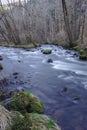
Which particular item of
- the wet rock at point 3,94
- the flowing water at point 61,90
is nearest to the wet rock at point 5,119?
the flowing water at point 61,90

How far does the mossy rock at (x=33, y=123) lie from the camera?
14.0 ft

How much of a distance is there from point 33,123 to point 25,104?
1.63 m

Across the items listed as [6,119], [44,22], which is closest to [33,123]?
[6,119]

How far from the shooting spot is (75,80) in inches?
397

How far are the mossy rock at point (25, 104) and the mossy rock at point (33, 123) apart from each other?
1081 mm

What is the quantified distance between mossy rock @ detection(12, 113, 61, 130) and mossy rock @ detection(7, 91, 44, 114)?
108 centimetres

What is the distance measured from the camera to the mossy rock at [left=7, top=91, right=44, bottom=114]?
5966mm

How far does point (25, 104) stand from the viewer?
19.9ft

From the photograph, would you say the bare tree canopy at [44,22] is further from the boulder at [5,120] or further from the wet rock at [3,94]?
the boulder at [5,120]

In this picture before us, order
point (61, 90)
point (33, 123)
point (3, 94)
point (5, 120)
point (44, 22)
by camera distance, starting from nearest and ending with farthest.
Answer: point (5, 120) → point (33, 123) → point (3, 94) → point (61, 90) → point (44, 22)

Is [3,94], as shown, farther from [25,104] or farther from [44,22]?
[44,22]

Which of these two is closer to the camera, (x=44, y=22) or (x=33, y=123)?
(x=33, y=123)

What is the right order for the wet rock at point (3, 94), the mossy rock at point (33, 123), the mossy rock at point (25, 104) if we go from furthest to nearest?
the wet rock at point (3, 94)
the mossy rock at point (25, 104)
the mossy rock at point (33, 123)

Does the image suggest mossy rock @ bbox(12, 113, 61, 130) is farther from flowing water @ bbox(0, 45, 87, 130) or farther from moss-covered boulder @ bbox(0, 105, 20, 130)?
flowing water @ bbox(0, 45, 87, 130)
